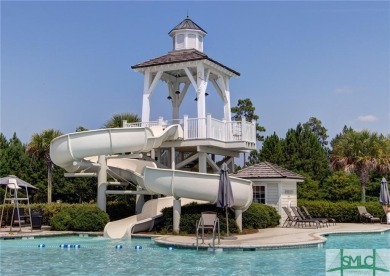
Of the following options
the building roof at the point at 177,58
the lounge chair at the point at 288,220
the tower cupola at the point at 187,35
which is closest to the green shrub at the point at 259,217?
the lounge chair at the point at 288,220

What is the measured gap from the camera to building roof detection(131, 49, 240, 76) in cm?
2372

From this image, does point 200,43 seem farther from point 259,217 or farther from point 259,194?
point 259,217

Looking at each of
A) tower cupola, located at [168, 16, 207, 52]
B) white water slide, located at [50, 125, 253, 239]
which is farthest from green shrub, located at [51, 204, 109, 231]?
tower cupola, located at [168, 16, 207, 52]

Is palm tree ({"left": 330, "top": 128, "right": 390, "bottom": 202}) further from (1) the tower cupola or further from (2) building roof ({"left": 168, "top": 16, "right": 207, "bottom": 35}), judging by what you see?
(2) building roof ({"left": 168, "top": 16, "right": 207, "bottom": 35})

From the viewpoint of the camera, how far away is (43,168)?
40094 millimetres

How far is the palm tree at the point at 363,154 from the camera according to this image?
1185 inches

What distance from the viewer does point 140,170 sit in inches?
914

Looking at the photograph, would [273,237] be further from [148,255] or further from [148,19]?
[148,19]

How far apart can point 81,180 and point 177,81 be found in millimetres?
14679

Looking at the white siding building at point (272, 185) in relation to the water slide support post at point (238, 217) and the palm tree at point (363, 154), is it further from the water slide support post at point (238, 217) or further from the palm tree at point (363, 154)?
the palm tree at point (363, 154)

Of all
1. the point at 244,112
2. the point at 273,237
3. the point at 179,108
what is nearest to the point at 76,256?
the point at 273,237

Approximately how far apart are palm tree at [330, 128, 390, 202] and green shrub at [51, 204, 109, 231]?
52.6 ft

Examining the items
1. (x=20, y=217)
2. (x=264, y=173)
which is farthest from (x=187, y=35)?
(x=20, y=217)

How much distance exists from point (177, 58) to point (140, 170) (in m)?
5.52
